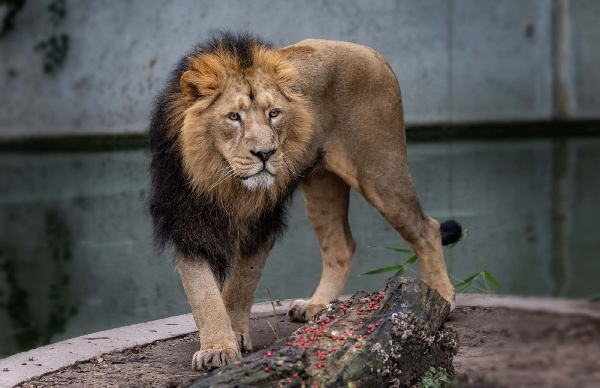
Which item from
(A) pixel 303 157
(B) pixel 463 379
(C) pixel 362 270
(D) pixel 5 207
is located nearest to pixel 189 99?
(A) pixel 303 157

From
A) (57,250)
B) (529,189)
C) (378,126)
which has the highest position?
(378,126)

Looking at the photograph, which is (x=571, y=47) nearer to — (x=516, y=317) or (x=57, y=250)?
(x=57, y=250)

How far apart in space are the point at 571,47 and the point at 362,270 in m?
8.29

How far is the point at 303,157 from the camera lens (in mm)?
3838

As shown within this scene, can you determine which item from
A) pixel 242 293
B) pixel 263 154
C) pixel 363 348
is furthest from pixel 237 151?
pixel 363 348

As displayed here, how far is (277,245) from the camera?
8.25 meters

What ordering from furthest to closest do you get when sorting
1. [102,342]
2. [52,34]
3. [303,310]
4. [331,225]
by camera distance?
[52,34]
[331,225]
[303,310]
[102,342]

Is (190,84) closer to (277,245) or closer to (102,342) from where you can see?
(102,342)

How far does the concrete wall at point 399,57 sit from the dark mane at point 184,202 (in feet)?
33.2

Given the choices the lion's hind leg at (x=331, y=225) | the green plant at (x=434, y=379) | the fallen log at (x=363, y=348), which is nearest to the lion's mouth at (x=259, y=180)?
the fallen log at (x=363, y=348)

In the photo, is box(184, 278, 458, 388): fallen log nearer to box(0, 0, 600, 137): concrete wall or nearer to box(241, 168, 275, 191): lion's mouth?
box(241, 168, 275, 191): lion's mouth

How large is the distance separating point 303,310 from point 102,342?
105 centimetres

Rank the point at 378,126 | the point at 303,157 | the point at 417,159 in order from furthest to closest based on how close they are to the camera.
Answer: the point at 417,159, the point at 378,126, the point at 303,157

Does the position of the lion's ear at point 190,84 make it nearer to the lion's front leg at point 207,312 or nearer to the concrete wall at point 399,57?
the lion's front leg at point 207,312
